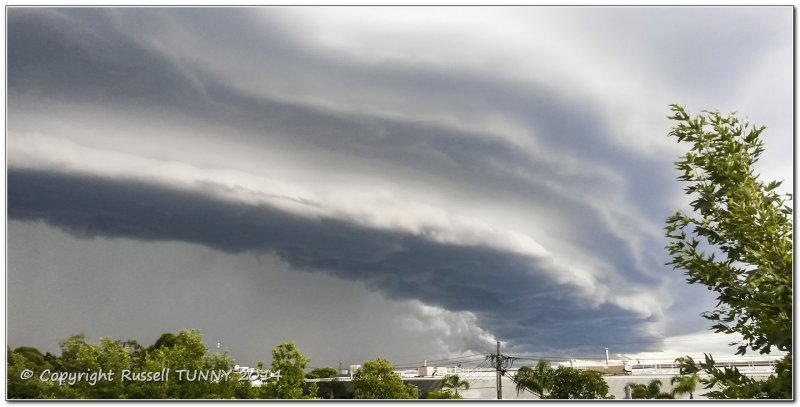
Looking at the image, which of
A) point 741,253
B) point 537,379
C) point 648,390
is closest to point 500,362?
point 537,379

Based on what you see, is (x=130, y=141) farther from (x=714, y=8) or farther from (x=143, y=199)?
(x=714, y=8)

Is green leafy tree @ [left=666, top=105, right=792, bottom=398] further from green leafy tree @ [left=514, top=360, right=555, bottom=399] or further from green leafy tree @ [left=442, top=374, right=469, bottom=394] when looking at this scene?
green leafy tree @ [left=442, top=374, right=469, bottom=394]

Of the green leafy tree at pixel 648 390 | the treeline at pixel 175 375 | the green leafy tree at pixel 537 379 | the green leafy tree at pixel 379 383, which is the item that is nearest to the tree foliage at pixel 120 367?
the treeline at pixel 175 375

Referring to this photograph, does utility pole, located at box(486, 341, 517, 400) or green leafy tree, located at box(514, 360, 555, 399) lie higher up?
utility pole, located at box(486, 341, 517, 400)

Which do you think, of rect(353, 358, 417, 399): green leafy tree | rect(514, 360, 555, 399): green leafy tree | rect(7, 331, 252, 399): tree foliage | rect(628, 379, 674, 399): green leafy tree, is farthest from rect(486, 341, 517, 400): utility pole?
rect(7, 331, 252, 399): tree foliage

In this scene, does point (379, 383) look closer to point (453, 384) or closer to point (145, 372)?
point (453, 384)

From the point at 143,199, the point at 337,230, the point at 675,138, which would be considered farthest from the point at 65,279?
the point at 675,138
